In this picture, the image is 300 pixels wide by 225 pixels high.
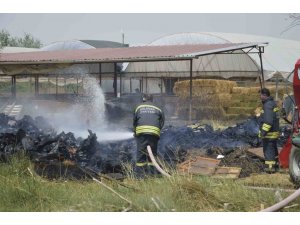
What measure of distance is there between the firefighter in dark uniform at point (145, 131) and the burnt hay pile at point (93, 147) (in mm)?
701

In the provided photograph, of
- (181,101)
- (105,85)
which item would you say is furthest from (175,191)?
(105,85)

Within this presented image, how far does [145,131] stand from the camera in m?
9.15

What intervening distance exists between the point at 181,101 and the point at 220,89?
2065 millimetres

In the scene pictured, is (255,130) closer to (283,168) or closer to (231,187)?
(283,168)

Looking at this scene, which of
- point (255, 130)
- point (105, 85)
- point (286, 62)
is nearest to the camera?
point (255, 130)

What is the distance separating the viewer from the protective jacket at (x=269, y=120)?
986 centimetres

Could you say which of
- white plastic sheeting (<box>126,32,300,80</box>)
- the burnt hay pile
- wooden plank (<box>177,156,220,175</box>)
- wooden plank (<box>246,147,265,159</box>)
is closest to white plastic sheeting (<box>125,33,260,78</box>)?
white plastic sheeting (<box>126,32,300,80</box>)

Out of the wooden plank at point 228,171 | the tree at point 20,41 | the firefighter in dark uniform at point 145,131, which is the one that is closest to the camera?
the firefighter in dark uniform at point 145,131

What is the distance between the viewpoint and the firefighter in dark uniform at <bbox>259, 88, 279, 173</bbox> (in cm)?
988

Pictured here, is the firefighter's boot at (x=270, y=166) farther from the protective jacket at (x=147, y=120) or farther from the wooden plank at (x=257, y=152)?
the protective jacket at (x=147, y=120)

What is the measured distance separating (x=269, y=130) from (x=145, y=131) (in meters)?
2.57

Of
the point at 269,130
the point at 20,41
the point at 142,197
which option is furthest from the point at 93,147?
the point at 20,41

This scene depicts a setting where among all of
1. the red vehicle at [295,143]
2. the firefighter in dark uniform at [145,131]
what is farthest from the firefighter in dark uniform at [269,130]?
the firefighter in dark uniform at [145,131]
